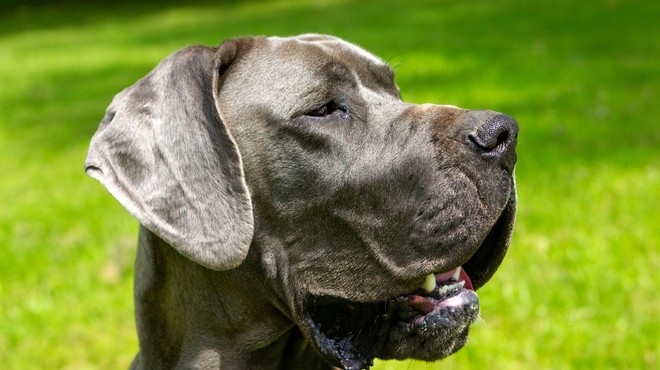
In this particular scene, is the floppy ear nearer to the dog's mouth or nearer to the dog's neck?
the dog's neck

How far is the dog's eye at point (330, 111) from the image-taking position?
3.21 m

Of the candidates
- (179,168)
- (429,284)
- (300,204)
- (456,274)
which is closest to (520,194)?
(456,274)

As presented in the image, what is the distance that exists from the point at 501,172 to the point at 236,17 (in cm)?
2182

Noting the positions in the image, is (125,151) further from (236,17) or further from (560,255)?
(236,17)

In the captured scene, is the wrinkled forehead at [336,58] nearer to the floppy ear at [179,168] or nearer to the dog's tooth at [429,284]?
the floppy ear at [179,168]

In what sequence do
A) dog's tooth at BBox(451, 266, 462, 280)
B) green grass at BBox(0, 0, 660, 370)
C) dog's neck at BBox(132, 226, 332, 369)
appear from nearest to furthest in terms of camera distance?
dog's tooth at BBox(451, 266, 462, 280) → dog's neck at BBox(132, 226, 332, 369) → green grass at BBox(0, 0, 660, 370)

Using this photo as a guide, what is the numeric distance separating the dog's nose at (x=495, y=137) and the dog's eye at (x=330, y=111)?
0.51 meters

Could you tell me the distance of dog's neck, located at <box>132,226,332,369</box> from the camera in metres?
3.29

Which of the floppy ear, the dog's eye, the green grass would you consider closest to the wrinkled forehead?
the dog's eye

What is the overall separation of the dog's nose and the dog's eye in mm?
506

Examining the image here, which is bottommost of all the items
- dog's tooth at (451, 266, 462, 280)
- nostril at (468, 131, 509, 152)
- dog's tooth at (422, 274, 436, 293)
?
dog's tooth at (451, 266, 462, 280)

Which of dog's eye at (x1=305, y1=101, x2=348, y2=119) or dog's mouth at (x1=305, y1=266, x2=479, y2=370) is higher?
dog's eye at (x1=305, y1=101, x2=348, y2=119)

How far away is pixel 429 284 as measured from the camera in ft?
10.2

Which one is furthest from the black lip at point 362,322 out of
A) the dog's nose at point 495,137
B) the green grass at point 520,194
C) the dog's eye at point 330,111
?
the green grass at point 520,194
